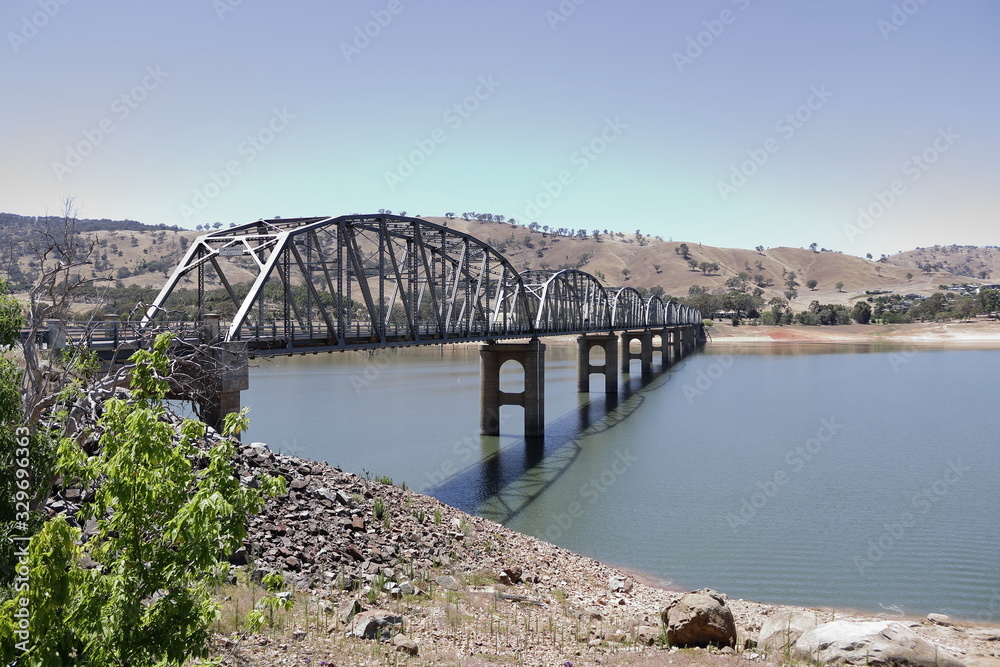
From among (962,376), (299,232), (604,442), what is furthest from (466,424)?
(962,376)

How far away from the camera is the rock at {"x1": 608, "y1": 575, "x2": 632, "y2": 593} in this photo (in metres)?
18.0

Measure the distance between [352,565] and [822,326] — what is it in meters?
164

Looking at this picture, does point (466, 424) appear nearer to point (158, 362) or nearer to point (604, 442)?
point (604, 442)

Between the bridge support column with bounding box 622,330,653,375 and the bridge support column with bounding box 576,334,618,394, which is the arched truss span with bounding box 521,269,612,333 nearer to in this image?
the bridge support column with bounding box 576,334,618,394

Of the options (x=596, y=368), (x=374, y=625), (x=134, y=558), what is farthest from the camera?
(x=596, y=368)

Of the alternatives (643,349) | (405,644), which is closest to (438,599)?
(405,644)

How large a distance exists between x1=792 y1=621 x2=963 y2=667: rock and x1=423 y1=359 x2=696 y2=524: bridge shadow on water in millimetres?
13604

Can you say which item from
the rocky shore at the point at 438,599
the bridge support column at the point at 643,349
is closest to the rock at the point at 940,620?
the rocky shore at the point at 438,599

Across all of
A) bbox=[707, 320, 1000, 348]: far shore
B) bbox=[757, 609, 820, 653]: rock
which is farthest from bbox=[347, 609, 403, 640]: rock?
bbox=[707, 320, 1000, 348]: far shore

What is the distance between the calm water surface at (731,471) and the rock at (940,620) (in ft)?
3.26

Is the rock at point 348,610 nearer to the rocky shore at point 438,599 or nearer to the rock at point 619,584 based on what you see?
the rocky shore at point 438,599

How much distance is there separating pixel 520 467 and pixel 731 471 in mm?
10052

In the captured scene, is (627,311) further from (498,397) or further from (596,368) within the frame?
(498,397)

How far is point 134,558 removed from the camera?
22.5 ft
